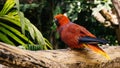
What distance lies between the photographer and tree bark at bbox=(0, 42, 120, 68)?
4.60 feet

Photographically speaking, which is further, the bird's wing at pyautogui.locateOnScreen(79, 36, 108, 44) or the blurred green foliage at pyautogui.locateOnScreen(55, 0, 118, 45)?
the blurred green foliage at pyautogui.locateOnScreen(55, 0, 118, 45)

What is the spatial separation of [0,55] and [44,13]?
3.23 m

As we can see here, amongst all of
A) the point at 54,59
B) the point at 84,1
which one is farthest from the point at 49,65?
the point at 84,1

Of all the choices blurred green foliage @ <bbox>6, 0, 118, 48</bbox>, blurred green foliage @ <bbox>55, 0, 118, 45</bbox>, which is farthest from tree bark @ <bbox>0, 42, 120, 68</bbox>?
blurred green foliage @ <bbox>55, 0, 118, 45</bbox>

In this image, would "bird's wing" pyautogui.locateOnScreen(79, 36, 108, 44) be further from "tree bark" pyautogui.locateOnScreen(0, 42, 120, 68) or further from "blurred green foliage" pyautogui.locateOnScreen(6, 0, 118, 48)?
"blurred green foliage" pyautogui.locateOnScreen(6, 0, 118, 48)

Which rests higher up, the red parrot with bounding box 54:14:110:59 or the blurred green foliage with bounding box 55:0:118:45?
the red parrot with bounding box 54:14:110:59

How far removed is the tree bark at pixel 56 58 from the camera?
4.60ft

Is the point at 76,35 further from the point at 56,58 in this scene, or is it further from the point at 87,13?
the point at 87,13

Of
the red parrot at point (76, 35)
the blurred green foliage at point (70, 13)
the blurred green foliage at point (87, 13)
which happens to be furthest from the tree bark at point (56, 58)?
the blurred green foliage at point (87, 13)

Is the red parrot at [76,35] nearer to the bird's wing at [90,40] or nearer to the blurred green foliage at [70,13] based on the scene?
the bird's wing at [90,40]

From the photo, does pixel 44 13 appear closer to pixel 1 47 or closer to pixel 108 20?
pixel 108 20

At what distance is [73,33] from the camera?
176cm

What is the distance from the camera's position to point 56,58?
1631mm

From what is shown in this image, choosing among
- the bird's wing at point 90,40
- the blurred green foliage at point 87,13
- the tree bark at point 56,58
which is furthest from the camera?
the blurred green foliage at point 87,13
